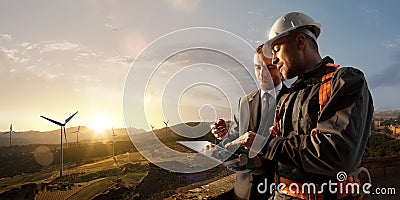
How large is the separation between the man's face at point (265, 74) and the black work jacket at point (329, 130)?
4.41 ft

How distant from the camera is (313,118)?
2.10m

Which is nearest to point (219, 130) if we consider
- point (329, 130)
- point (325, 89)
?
point (325, 89)

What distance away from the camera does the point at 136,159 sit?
120500mm

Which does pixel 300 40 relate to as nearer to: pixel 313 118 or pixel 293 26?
pixel 293 26

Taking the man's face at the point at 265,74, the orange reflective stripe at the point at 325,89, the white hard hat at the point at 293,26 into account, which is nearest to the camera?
the orange reflective stripe at the point at 325,89

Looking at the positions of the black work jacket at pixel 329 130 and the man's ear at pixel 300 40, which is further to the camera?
the man's ear at pixel 300 40

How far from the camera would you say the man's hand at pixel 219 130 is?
315 centimetres

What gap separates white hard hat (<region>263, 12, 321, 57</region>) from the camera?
2.30 meters

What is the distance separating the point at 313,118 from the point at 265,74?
158cm

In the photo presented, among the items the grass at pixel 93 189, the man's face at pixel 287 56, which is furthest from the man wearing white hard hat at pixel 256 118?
the grass at pixel 93 189

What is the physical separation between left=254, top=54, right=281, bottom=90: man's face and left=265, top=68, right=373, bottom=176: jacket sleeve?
1.56m

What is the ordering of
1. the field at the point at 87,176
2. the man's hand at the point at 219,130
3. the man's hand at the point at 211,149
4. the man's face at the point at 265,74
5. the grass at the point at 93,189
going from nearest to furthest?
1. the man's hand at the point at 211,149
2. the man's hand at the point at 219,130
3. the man's face at the point at 265,74
4. the field at the point at 87,176
5. the grass at the point at 93,189

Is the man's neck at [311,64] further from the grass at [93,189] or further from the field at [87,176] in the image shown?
the grass at [93,189]

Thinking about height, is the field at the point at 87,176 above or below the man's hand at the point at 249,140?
below
